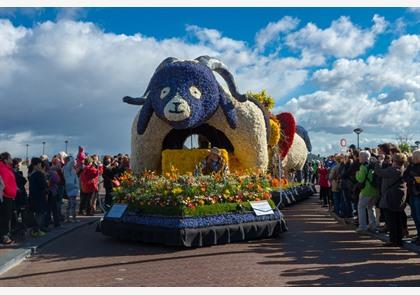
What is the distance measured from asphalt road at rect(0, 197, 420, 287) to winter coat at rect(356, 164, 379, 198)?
984mm

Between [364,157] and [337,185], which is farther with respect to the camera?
[337,185]

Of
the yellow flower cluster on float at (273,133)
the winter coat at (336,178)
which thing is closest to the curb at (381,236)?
the winter coat at (336,178)

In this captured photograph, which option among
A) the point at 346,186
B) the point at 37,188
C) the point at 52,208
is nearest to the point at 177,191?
the point at 37,188

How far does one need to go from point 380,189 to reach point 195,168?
4.69 meters

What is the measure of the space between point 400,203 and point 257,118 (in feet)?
18.2

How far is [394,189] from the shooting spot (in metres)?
8.88

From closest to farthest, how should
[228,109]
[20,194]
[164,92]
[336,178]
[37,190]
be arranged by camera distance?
[37,190] < [20,194] < [164,92] < [228,109] < [336,178]

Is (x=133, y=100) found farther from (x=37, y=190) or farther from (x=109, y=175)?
(x=37, y=190)

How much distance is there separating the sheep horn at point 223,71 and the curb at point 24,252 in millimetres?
5693

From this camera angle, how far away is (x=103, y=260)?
26.6ft

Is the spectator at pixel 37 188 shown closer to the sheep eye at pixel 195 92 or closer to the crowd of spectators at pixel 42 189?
the crowd of spectators at pixel 42 189

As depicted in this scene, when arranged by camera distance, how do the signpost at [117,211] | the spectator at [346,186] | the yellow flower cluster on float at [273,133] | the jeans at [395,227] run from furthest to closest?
1. the yellow flower cluster on float at [273,133]
2. the spectator at [346,186]
3. the signpost at [117,211]
4. the jeans at [395,227]

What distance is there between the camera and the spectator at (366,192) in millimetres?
10289

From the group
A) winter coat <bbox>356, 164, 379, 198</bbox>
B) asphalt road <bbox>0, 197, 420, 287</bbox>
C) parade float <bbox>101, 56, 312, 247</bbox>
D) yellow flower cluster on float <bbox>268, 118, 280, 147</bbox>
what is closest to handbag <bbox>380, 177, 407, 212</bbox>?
→ asphalt road <bbox>0, 197, 420, 287</bbox>
